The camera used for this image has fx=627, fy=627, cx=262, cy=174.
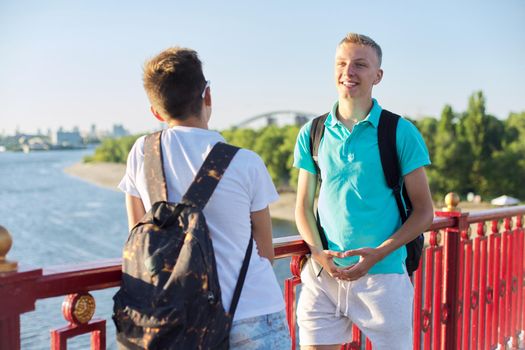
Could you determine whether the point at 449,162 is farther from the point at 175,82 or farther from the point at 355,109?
the point at 175,82

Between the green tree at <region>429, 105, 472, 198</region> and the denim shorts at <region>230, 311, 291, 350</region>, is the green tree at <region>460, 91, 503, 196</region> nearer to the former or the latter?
the green tree at <region>429, 105, 472, 198</region>

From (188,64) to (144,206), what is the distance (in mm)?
407

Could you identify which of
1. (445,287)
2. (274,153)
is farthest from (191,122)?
(274,153)

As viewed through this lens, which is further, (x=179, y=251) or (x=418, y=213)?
(x=418, y=213)

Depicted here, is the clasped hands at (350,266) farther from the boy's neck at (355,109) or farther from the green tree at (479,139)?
the green tree at (479,139)

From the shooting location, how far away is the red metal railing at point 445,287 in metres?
1.56

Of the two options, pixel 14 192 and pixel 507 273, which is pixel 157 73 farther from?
pixel 14 192

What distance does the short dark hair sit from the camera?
5.30 feet

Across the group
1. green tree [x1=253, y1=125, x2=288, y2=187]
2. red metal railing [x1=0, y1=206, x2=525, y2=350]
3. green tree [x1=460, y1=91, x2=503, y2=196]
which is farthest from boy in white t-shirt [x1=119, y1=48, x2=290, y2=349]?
green tree [x1=253, y1=125, x2=288, y2=187]

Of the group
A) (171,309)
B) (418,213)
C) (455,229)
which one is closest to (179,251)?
(171,309)

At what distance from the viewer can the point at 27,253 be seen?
38.2 m

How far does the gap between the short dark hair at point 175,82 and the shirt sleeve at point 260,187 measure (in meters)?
0.22

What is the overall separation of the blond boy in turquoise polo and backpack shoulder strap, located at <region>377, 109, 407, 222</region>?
0.05 feet

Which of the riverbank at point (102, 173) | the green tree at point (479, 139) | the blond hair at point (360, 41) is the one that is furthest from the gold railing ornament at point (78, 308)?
the riverbank at point (102, 173)
